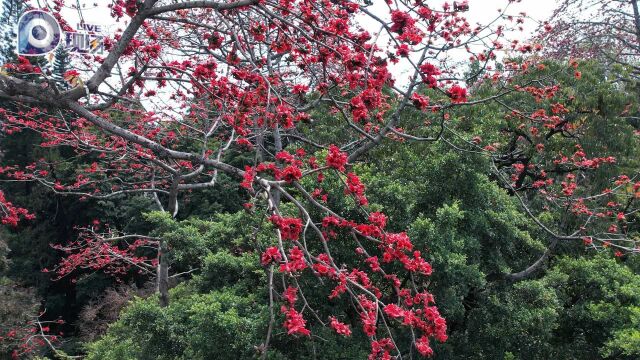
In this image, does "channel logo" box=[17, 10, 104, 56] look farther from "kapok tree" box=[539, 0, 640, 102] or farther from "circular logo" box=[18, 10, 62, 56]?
"kapok tree" box=[539, 0, 640, 102]

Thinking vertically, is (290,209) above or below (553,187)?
below

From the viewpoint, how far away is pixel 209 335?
384 cm

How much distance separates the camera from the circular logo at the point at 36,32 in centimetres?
382

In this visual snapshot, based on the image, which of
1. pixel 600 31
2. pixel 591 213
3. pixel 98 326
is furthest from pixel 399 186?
pixel 98 326

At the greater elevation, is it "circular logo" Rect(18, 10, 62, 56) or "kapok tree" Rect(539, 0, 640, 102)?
"kapok tree" Rect(539, 0, 640, 102)

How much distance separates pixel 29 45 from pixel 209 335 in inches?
96.9

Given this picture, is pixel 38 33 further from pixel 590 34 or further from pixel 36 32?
pixel 590 34

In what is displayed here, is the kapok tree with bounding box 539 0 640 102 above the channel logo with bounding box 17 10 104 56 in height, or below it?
above

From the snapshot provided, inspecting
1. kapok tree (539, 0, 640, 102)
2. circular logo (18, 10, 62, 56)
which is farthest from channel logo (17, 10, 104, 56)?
kapok tree (539, 0, 640, 102)

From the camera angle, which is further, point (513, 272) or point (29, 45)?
point (513, 272)

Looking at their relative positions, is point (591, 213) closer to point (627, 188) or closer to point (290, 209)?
point (627, 188)

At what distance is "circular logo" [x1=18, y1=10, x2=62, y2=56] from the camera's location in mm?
3818

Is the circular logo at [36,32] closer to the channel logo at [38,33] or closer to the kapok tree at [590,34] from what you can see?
the channel logo at [38,33]

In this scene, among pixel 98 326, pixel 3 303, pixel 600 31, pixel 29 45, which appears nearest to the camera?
pixel 29 45
